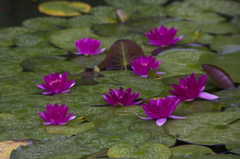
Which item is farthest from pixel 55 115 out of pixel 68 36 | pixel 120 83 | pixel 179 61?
pixel 68 36

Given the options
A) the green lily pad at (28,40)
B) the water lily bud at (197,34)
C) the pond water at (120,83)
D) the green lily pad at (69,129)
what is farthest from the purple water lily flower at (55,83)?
the water lily bud at (197,34)

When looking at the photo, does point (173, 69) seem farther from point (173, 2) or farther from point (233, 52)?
point (173, 2)

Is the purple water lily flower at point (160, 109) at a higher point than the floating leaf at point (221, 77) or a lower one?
lower

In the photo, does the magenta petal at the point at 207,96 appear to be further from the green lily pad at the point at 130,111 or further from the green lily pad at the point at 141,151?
the green lily pad at the point at 141,151

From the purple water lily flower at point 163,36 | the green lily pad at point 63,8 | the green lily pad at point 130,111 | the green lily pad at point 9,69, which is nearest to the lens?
the green lily pad at point 130,111

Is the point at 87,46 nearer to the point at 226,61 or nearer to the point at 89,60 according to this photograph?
the point at 89,60
